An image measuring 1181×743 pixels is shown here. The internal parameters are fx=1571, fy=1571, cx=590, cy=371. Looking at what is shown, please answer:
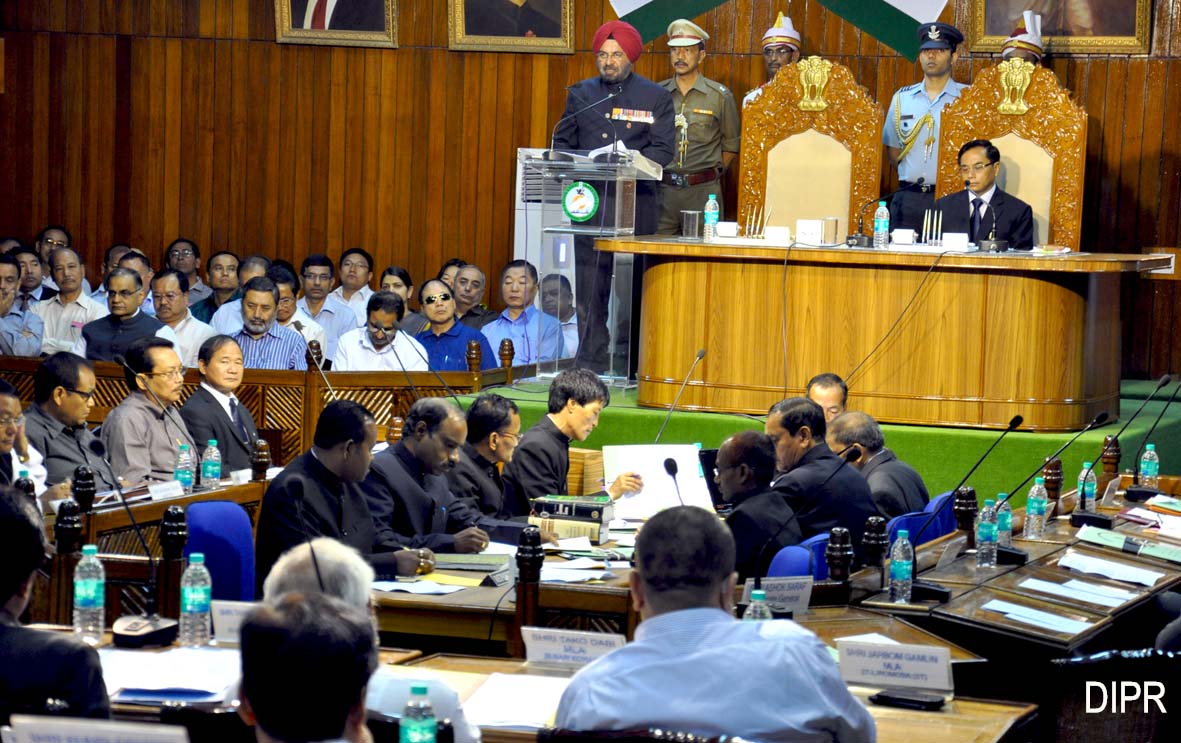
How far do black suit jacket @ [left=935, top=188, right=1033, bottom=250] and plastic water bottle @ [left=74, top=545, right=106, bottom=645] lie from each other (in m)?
5.34

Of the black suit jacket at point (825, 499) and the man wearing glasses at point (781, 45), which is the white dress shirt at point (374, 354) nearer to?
the man wearing glasses at point (781, 45)

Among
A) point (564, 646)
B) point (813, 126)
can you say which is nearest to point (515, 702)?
point (564, 646)

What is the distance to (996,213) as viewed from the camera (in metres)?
7.95

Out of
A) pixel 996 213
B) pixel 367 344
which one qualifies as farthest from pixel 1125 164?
pixel 367 344

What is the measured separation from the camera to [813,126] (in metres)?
9.13

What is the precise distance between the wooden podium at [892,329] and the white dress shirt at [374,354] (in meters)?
1.43

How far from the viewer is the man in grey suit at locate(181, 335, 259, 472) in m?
6.43

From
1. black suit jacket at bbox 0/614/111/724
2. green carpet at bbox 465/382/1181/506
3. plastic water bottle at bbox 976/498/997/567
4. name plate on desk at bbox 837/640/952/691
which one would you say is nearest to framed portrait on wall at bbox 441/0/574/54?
green carpet at bbox 465/382/1181/506

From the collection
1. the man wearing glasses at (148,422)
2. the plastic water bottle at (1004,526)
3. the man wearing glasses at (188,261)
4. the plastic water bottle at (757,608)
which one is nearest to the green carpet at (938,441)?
the plastic water bottle at (1004,526)

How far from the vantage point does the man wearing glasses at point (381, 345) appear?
27.1 feet

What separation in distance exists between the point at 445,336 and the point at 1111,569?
4533 millimetres

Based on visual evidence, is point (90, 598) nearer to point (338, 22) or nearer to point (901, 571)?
point (901, 571)

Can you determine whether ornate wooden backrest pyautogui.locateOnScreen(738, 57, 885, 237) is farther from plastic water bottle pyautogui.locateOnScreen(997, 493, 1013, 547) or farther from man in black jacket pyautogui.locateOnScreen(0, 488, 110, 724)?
man in black jacket pyautogui.locateOnScreen(0, 488, 110, 724)

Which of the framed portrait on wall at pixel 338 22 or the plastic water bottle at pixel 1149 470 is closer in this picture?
the plastic water bottle at pixel 1149 470
